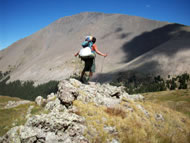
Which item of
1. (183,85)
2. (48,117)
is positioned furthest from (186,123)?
(183,85)

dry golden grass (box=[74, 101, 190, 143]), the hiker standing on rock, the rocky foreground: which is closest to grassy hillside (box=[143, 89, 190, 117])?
dry golden grass (box=[74, 101, 190, 143])

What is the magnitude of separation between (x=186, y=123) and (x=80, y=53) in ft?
41.1

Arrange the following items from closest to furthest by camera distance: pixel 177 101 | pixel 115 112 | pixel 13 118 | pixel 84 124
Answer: pixel 84 124, pixel 115 112, pixel 13 118, pixel 177 101

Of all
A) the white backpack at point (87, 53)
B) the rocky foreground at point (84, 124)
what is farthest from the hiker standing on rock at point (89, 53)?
the rocky foreground at point (84, 124)

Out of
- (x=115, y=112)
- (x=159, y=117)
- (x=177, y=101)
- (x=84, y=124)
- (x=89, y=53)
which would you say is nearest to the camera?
(x=84, y=124)

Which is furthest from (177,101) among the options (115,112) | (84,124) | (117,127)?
(84,124)

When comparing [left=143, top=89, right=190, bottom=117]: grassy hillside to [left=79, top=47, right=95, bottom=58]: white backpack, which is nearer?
[left=79, top=47, right=95, bottom=58]: white backpack

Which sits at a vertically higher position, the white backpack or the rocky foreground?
the white backpack

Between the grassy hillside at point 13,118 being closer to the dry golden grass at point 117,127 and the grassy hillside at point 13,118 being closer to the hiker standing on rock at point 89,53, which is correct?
the dry golden grass at point 117,127

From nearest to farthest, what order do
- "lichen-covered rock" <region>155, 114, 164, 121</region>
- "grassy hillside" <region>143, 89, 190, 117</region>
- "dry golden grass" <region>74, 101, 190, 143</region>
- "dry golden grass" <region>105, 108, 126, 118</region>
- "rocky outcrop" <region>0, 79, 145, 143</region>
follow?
"rocky outcrop" <region>0, 79, 145, 143</region> → "dry golden grass" <region>74, 101, 190, 143</region> → "dry golden grass" <region>105, 108, 126, 118</region> → "lichen-covered rock" <region>155, 114, 164, 121</region> → "grassy hillside" <region>143, 89, 190, 117</region>

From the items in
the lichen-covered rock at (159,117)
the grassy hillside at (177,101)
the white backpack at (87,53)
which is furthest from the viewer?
the grassy hillside at (177,101)

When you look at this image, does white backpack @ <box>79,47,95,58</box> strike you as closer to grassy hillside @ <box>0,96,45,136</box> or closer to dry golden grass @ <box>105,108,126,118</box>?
dry golden grass @ <box>105,108,126,118</box>

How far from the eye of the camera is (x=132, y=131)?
889 cm

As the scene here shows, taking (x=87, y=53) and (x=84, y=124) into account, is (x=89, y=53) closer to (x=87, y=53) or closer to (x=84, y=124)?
(x=87, y=53)
